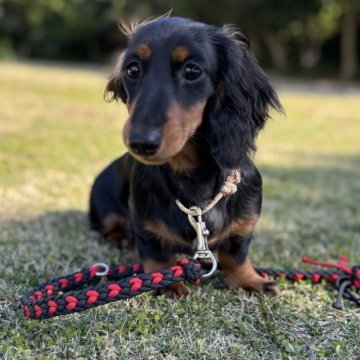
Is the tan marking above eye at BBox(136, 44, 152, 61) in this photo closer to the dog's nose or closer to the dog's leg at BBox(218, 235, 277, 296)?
the dog's nose

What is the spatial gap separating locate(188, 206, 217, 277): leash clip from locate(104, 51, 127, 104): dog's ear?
54 centimetres

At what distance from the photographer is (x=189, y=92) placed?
1734 millimetres

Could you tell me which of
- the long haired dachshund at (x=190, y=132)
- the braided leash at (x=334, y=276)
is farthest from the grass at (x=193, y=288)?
the long haired dachshund at (x=190, y=132)

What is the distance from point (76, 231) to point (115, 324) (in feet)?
3.98

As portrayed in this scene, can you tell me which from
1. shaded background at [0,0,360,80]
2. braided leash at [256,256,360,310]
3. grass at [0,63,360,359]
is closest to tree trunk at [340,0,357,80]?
shaded background at [0,0,360,80]

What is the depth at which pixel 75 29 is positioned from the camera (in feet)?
105

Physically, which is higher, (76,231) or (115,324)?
(115,324)

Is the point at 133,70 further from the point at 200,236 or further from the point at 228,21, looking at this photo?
the point at 228,21

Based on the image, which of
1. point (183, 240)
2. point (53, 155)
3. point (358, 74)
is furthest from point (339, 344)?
point (358, 74)

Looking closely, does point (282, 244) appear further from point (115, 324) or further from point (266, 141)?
point (266, 141)

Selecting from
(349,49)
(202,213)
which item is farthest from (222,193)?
(349,49)

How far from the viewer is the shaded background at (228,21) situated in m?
20.0

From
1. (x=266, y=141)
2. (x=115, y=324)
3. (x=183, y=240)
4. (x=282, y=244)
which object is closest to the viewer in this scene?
(x=115, y=324)

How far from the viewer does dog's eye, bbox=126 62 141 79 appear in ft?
5.90
